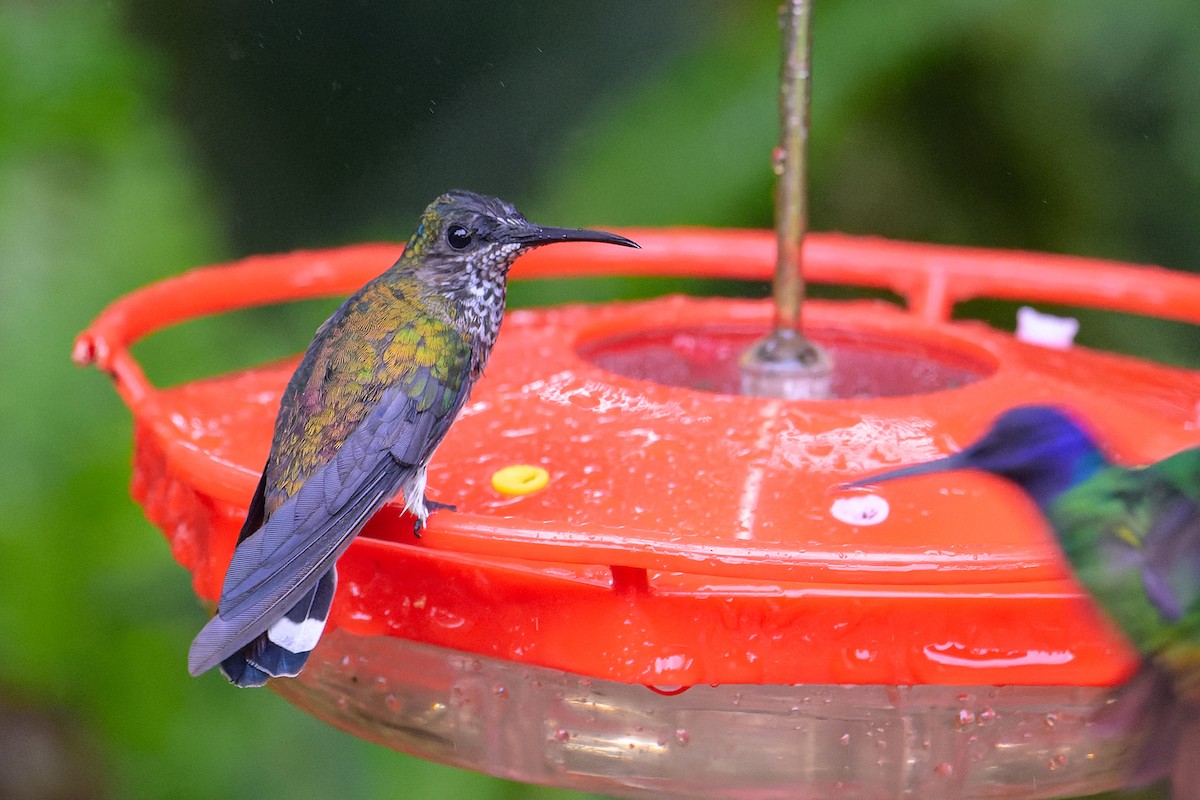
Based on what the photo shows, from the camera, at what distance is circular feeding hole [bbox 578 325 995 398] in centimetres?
203

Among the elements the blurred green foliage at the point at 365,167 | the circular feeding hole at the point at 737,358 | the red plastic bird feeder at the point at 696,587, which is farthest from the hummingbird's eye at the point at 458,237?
the blurred green foliage at the point at 365,167

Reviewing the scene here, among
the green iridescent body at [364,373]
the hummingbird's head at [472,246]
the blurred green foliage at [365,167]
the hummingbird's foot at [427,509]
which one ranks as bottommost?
the blurred green foliage at [365,167]

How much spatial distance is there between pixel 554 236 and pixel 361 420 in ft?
0.89

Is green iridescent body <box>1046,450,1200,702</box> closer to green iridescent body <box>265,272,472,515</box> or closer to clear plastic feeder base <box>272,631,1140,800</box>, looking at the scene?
clear plastic feeder base <box>272,631,1140,800</box>

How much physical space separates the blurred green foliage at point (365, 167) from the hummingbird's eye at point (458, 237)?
192 centimetres

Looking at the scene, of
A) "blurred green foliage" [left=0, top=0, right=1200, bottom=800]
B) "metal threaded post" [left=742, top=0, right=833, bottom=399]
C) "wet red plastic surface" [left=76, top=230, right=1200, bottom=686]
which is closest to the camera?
"wet red plastic surface" [left=76, top=230, right=1200, bottom=686]

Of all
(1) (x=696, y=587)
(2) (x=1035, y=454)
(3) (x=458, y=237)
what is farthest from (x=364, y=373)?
(2) (x=1035, y=454)

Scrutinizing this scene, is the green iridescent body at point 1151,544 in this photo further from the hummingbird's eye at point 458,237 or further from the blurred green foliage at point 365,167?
the blurred green foliage at point 365,167

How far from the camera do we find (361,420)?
1.43m

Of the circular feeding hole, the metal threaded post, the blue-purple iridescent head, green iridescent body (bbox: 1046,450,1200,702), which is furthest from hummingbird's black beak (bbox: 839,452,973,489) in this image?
the circular feeding hole

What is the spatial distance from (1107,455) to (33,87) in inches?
125

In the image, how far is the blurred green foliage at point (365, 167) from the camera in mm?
3637

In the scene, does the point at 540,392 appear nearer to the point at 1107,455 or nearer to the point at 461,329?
the point at 461,329

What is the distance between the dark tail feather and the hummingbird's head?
41cm
